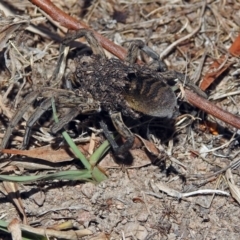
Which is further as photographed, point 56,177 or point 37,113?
point 37,113

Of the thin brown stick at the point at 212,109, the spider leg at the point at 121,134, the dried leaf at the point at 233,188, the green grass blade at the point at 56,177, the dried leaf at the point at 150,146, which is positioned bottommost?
the dried leaf at the point at 233,188

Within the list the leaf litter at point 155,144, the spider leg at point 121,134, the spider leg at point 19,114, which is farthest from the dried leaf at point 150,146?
the spider leg at point 19,114

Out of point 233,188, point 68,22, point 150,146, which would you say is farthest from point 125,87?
point 233,188

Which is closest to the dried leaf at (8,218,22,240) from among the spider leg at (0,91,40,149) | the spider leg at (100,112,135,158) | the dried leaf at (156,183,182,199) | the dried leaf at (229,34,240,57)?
the spider leg at (0,91,40,149)

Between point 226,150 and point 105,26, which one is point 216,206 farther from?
point 105,26

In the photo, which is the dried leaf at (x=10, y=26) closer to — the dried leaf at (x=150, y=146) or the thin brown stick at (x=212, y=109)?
the dried leaf at (x=150, y=146)

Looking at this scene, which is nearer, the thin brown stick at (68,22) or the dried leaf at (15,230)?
the dried leaf at (15,230)

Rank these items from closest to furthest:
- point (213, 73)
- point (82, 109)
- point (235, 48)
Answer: point (82, 109)
point (213, 73)
point (235, 48)

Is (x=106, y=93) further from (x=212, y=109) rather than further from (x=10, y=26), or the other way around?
(x=10, y=26)
